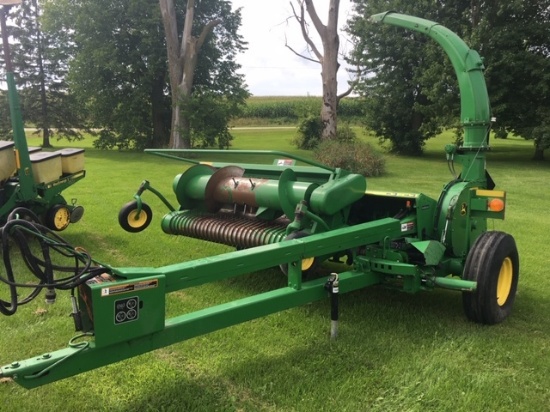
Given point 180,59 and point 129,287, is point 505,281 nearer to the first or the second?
point 129,287

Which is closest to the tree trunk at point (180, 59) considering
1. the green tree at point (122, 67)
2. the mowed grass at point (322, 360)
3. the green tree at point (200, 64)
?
the green tree at point (200, 64)

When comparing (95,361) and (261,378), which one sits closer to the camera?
(95,361)

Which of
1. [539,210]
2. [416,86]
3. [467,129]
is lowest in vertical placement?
[539,210]

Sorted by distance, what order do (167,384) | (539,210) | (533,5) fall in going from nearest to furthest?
(167,384), (539,210), (533,5)

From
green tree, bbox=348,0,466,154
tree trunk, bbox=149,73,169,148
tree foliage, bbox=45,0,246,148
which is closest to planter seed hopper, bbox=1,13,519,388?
green tree, bbox=348,0,466,154

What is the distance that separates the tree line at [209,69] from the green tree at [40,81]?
0.18 feet

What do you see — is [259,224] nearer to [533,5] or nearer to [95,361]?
[95,361]

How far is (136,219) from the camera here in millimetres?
5422

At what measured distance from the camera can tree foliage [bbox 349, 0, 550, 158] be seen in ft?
63.4

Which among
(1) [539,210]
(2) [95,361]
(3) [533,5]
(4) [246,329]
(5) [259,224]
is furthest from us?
(3) [533,5]

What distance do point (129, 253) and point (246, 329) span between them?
116 inches

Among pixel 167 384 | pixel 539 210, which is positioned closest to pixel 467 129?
pixel 167 384

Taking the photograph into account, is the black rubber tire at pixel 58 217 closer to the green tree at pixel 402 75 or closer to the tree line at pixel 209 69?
the tree line at pixel 209 69

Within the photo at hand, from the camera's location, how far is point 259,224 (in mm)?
4676
